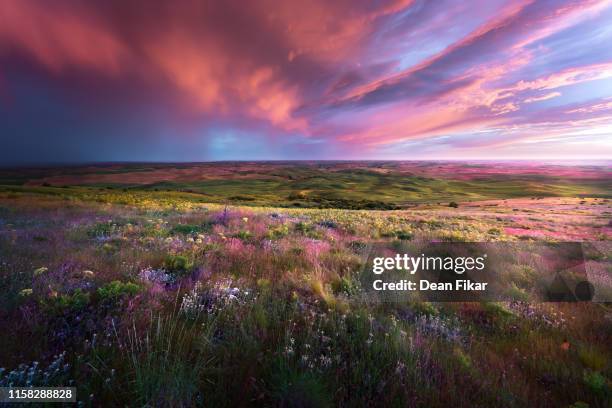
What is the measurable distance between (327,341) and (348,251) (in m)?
4.77

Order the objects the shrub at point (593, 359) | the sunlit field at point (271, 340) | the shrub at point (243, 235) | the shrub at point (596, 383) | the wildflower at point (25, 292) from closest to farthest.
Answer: the sunlit field at point (271, 340) → the shrub at point (596, 383) → the shrub at point (593, 359) → the wildflower at point (25, 292) → the shrub at point (243, 235)

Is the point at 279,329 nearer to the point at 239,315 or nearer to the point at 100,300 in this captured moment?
the point at 239,315

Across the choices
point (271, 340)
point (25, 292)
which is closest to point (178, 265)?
point (25, 292)

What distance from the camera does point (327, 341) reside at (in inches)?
125

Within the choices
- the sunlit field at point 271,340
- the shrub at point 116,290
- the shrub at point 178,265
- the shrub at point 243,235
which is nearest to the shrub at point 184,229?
the shrub at point 243,235

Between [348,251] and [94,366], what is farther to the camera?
[348,251]

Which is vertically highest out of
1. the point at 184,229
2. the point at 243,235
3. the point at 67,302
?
the point at 67,302

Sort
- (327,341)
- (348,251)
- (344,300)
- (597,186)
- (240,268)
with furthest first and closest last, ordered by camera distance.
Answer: (597,186)
(348,251)
(240,268)
(344,300)
(327,341)

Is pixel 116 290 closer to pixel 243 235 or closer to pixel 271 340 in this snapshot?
pixel 271 340

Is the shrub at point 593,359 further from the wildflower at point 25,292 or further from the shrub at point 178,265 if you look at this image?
the wildflower at point 25,292

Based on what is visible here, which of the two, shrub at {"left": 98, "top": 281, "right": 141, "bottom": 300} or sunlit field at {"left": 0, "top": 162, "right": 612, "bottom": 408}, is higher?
shrub at {"left": 98, "top": 281, "right": 141, "bottom": 300}

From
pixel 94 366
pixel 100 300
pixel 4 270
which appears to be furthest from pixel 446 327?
pixel 4 270

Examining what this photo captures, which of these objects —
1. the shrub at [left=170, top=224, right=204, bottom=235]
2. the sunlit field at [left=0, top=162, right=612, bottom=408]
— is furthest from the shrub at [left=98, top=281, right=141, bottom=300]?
the shrub at [left=170, top=224, right=204, bottom=235]

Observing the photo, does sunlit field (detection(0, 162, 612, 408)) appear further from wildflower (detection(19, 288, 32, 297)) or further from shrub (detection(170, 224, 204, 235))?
shrub (detection(170, 224, 204, 235))
